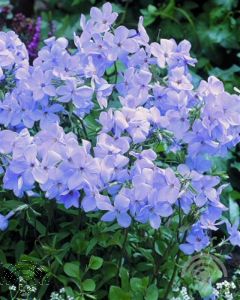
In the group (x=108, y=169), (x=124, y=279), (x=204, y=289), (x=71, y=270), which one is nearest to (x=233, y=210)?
(x=204, y=289)

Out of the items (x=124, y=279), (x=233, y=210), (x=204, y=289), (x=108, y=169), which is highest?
(x=108, y=169)

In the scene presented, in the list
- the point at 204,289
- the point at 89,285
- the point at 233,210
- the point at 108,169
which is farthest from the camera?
the point at 233,210

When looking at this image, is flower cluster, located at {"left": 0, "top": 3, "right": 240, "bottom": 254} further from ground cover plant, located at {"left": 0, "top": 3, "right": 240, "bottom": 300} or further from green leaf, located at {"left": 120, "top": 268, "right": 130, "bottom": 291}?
green leaf, located at {"left": 120, "top": 268, "right": 130, "bottom": 291}

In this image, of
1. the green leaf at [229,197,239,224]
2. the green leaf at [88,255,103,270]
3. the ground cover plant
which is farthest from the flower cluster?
the green leaf at [229,197,239,224]

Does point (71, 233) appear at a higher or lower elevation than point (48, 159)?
lower

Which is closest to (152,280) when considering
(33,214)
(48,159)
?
(33,214)

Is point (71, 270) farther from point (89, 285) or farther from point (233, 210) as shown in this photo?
point (233, 210)

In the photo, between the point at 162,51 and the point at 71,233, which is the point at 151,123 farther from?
the point at 71,233
